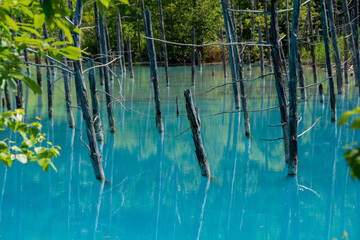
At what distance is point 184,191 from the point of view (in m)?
6.74

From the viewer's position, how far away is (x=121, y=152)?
9141 mm

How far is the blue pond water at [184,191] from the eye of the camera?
5.40m

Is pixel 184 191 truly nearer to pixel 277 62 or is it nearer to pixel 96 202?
pixel 96 202

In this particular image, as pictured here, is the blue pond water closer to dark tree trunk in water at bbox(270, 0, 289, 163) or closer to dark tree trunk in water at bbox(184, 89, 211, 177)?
dark tree trunk in water at bbox(184, 89, 211, 177)

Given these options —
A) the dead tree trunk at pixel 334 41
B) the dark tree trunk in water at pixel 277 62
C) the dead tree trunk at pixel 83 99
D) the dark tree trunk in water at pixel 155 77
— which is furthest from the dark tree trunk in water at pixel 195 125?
the dead tree trunk at pixel 334 41

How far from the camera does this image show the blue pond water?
17.7 ft

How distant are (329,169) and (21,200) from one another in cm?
486

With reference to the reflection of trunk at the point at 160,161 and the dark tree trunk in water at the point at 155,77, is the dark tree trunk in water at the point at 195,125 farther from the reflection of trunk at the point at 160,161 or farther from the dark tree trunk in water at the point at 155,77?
the dark tree trunk in water at the point at 155,77

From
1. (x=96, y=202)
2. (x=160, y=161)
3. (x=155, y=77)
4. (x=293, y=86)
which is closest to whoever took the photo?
(x=96, y=202)

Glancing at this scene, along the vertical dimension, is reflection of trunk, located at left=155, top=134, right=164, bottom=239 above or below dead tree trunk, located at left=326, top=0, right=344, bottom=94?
below

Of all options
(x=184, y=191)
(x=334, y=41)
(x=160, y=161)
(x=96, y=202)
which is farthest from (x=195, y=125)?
(x=334, y=41)

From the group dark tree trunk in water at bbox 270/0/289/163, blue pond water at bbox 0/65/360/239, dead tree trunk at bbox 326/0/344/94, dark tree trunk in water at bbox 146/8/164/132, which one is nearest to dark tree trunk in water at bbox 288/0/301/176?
dark tree trunk in water at bbox 270/0/289/163

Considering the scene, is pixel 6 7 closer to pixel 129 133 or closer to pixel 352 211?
pixel 352 211

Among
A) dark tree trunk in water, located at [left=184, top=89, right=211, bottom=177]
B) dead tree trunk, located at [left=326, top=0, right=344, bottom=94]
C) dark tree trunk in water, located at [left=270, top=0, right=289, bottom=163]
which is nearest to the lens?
dark tree trunk in water, located at [left=270, top=0, right=289, bottom=163]
